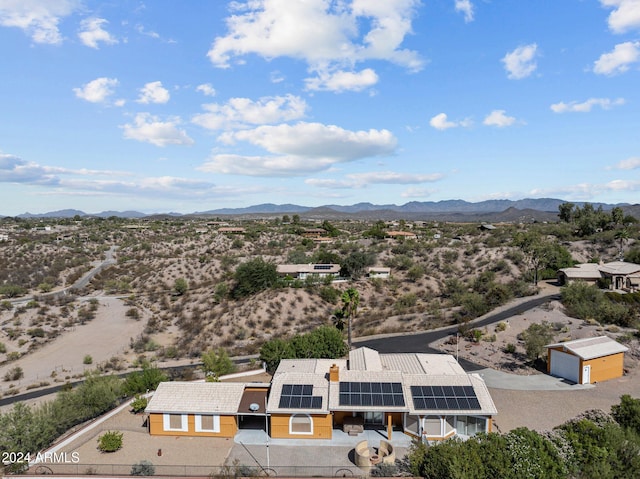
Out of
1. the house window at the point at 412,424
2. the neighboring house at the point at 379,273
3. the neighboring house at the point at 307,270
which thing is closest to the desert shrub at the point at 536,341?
the house window at the point at 412,424

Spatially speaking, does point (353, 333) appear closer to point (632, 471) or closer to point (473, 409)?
point (473, 409)

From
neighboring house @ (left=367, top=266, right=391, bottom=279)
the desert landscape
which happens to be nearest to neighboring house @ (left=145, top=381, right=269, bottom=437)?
the desert landscape

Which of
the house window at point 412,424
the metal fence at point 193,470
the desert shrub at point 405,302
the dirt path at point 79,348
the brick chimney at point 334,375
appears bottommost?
the dirt path at point 79,348

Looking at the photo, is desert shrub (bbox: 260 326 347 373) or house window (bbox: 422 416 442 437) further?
desert shrub (bbox: 260 326 347 373)

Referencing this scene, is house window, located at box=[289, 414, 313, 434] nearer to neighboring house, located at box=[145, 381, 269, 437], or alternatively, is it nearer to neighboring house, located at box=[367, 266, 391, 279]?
neighboring house, located at box=[145, 381, 269, 437]

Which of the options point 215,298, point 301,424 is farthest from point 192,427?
point 215,298

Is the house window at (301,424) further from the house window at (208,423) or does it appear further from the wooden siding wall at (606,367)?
the wooden siding wall at (606,367)
